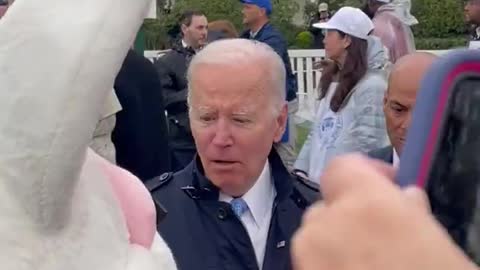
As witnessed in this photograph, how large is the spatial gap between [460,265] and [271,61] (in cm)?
227

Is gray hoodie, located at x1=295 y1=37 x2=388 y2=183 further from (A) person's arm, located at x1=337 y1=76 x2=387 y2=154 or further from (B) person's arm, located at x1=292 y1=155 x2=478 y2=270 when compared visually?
(B) person's arm, located at x1=292 y1=155 x2=478 y2=270

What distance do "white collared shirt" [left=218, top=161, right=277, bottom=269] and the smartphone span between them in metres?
1.83

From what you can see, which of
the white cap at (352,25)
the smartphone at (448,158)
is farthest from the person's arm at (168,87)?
the smartphone at (448,158)

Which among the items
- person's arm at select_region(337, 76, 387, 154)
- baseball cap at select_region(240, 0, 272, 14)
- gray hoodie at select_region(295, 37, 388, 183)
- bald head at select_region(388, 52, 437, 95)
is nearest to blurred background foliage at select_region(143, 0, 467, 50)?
baseball cap at select_region(240, 0, 272, 14)

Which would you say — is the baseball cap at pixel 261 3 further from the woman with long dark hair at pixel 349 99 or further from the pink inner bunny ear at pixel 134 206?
the pink inner bunny ear at pixel 134 206

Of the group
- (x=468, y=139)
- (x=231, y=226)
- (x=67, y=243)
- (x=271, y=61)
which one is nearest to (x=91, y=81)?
(x=67, y=243)

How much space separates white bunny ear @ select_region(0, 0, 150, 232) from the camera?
1627 mm

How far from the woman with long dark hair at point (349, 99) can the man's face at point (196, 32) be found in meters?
2.25

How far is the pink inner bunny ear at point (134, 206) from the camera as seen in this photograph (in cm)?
200

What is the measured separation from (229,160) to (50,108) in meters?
1.49

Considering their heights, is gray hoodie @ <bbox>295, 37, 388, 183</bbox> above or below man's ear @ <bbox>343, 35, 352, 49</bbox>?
below

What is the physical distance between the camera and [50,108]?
1.62 meters

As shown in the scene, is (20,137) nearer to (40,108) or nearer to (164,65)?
(40,108)

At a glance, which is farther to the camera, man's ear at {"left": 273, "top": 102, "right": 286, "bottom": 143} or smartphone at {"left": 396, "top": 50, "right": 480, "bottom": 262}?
man's ear at {"left": 273, "top": 102, "right": 286, "bottom": 143}
